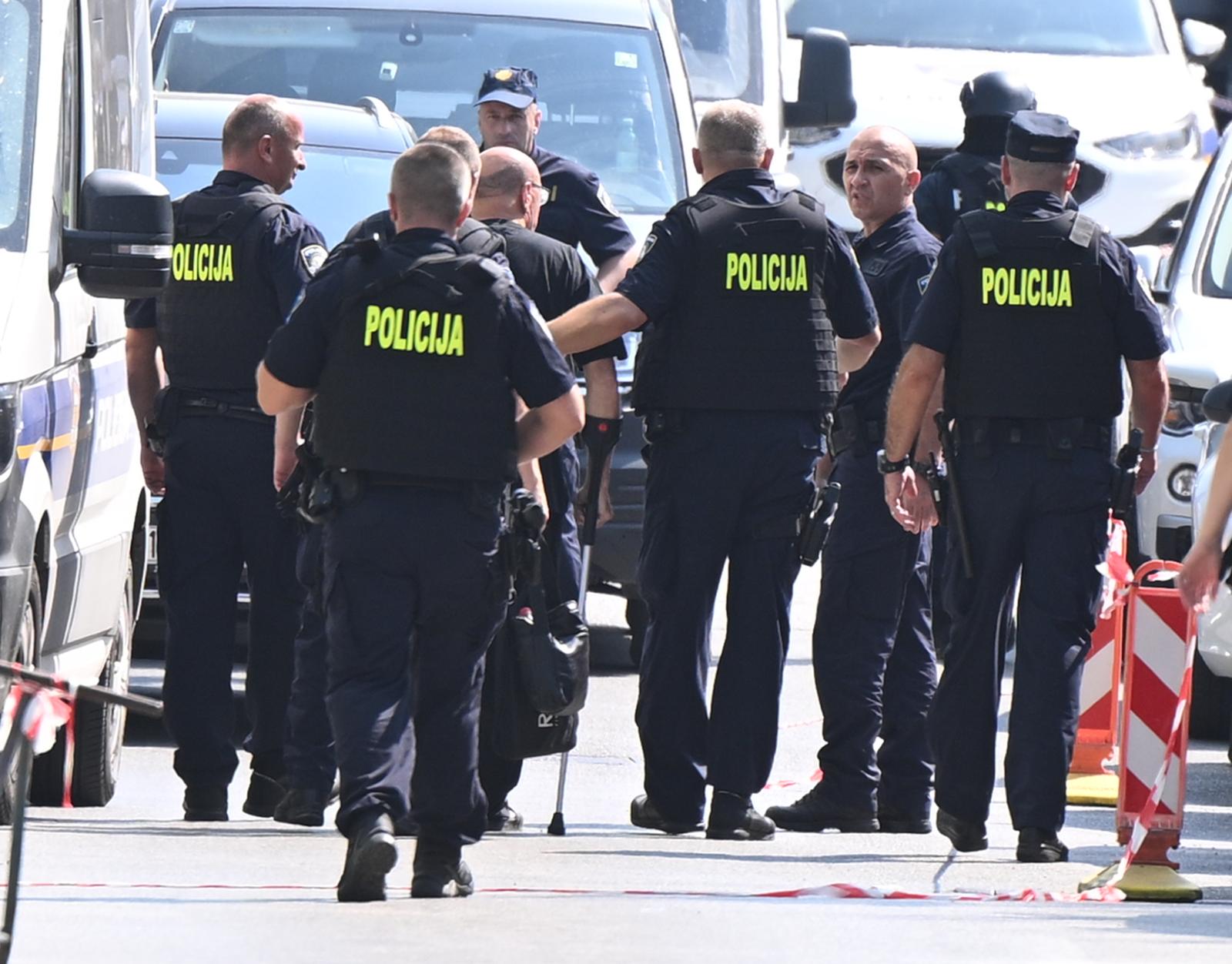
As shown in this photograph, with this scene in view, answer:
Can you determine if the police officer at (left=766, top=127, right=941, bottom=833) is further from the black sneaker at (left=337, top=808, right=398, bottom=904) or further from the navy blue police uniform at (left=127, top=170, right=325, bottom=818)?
the black sneaker at (left=337, top=808, right=398, bottom=904)

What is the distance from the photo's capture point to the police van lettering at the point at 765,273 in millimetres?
7949

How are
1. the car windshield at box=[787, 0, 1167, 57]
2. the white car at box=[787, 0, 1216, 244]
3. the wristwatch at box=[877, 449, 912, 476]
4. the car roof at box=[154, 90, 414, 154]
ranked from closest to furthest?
the wristwatch at box=[877, 449, 912, 476], the car roof at box=[154, 90, 414, 154], the white car at box=[787, 0, 1216, 244], the car windshield at box=[787, 0, 1167, 57]

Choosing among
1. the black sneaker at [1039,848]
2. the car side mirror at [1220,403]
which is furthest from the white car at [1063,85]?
the car side mirror at [1220,403]

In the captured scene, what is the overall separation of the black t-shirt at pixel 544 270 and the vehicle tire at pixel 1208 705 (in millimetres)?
3173

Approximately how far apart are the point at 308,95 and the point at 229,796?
414 cm

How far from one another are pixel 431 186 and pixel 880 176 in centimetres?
213

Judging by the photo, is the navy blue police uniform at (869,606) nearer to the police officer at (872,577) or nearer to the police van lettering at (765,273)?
the police officer at (872,577)

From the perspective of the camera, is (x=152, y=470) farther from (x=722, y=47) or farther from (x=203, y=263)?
(x=722, y=47)

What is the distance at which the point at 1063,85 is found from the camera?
1574 centimetres

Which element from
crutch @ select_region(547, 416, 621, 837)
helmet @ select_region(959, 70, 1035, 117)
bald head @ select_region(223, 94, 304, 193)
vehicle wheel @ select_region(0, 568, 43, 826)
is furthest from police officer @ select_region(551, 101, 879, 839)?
helmet @ select_region(959, 70, 1035, 117)

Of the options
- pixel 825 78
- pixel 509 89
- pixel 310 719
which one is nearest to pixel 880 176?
pixel 509 89

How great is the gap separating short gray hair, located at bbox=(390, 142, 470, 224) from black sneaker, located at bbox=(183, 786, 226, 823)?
223 cm

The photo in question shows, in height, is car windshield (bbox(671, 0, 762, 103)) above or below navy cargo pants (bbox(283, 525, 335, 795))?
above

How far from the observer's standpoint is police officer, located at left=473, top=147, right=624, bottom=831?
7941 mm
